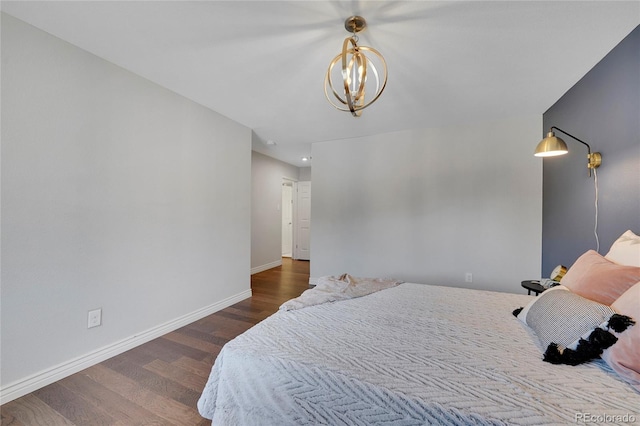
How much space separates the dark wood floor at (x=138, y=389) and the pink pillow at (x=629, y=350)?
1940 mm

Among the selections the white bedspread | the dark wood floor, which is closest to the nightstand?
the white bedspread

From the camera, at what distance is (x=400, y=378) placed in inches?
35.8

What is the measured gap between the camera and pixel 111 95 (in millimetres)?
1992

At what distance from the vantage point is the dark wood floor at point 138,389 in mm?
1400

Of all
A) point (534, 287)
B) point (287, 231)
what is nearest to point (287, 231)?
point (287, 231)

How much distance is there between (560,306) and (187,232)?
2972 mm

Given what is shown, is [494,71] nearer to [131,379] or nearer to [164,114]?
[164,114]

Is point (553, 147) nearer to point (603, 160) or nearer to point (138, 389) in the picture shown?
point (603, 160)

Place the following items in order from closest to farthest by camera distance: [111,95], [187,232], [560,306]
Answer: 1. [560,306]
2. [111,95]
3. [187,232]

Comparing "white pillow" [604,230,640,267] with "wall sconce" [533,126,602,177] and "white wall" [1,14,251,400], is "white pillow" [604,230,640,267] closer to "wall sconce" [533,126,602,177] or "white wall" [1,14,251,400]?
"wall sconce" [533,126,602,177]

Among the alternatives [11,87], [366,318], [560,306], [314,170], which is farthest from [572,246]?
[11,87]

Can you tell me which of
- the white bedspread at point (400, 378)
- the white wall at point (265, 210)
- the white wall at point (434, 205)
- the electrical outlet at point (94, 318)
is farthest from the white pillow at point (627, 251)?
the white wall at point (265, 210)

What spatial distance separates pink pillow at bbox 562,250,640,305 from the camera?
1.13 metres

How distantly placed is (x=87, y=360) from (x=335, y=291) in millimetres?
1963
